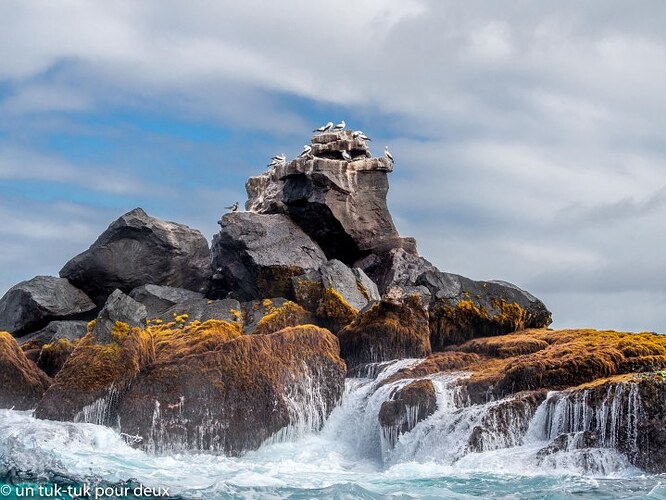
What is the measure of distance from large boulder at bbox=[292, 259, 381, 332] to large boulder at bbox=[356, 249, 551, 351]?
1212 millimetres

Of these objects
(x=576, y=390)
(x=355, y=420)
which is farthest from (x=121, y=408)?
(x=576, y=390)

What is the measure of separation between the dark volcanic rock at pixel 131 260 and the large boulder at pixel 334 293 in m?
7.35

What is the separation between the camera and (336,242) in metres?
41.1

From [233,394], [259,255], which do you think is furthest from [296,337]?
[259,255]

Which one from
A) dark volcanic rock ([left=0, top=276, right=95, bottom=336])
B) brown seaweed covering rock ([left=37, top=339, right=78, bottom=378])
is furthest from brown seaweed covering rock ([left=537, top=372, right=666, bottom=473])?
dark volcanic rock ([left=0, top=276, right=95, bottom=336])

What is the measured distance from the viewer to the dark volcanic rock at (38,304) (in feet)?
126

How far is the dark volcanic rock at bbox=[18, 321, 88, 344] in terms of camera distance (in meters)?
34.9

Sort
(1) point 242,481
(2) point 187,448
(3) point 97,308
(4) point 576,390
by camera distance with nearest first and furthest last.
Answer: (1) point 242,481 → (4) point 576,390 → (2) point 187,448 → (3) point 97,308

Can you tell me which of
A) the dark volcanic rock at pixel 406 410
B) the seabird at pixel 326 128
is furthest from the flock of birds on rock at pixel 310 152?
the dark volcanic rock at pixel 406 410

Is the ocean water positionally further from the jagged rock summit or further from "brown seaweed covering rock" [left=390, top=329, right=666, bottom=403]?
"brown seaweed covering rock" [left=390, top=329, right=666, bottom=403]

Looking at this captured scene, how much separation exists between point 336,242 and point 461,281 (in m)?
7.58

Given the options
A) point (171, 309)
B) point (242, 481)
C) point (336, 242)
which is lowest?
point (242, 481)

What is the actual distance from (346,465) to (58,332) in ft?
46.0

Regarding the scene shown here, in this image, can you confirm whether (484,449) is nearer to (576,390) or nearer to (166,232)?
(576,390)
